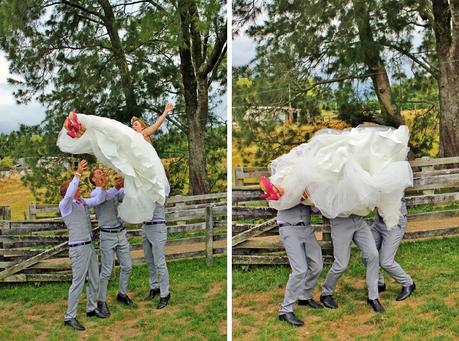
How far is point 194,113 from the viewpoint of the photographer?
10.2 feet

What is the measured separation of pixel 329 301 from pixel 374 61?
1110mm

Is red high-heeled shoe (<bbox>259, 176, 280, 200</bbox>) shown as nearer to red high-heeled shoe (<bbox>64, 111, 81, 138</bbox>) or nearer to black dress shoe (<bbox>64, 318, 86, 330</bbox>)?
red high-heeled shoe (<bbox>64, 111, 81, 138</bbox>)

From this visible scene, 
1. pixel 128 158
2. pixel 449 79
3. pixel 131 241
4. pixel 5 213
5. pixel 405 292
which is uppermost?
pixel 449 79

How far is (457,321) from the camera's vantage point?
6.66ft

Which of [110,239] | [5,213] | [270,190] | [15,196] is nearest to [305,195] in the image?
[270,190]

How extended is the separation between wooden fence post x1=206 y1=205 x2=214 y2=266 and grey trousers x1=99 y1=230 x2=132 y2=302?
0.37 m

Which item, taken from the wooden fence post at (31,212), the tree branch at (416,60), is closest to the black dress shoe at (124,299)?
the wooden fence post at (31,212)

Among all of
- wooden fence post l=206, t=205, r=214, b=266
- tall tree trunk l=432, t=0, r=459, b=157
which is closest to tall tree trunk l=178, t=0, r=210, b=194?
wooden fence post l=206, t=205, r=214, b=266

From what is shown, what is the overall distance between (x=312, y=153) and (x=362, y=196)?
0.72 ft

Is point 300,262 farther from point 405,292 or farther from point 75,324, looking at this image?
point 75,324

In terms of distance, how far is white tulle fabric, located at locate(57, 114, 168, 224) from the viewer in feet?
7.24

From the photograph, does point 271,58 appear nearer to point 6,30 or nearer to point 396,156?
point 396,156

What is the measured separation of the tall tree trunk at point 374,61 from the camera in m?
2.66

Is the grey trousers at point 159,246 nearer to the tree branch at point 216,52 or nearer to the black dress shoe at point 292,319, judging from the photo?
the black dress shoe at point 292,319
